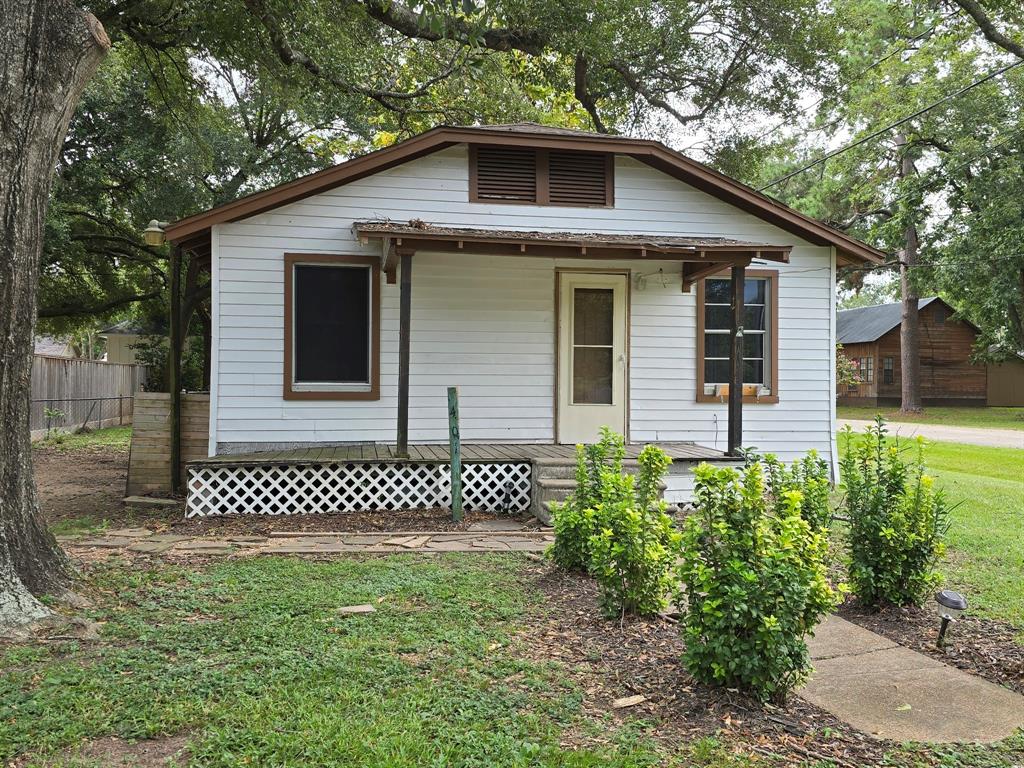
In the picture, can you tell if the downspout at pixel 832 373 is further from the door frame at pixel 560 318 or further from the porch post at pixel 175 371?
the porch post at pixel 175 371

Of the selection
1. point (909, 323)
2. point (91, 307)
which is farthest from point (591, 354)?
point (909, 323)

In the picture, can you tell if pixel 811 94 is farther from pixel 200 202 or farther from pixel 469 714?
pixel 469 714

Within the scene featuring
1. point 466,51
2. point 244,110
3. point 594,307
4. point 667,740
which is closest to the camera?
point 667,740

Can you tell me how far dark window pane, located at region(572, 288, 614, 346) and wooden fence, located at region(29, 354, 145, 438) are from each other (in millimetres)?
10291

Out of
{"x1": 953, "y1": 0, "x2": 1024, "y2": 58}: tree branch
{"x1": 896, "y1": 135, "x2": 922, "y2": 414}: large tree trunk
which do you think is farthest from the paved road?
{"x1": 953, "y1": 0, "x2": 1024, "y2": 58}: tree branch

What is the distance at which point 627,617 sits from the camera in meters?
4.10

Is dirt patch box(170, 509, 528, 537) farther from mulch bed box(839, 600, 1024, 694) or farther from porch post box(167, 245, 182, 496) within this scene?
mulch bed box(839, 600, 1024, 694)

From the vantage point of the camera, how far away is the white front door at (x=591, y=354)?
355 inches

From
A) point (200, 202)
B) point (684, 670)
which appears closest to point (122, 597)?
point (684, 670)

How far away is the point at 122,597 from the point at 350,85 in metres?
9.44

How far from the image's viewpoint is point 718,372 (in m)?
9.39

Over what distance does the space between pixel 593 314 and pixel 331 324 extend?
10.5ft

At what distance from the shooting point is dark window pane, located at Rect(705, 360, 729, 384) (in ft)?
30.7

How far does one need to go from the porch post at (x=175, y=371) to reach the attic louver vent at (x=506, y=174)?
12.0 ft
